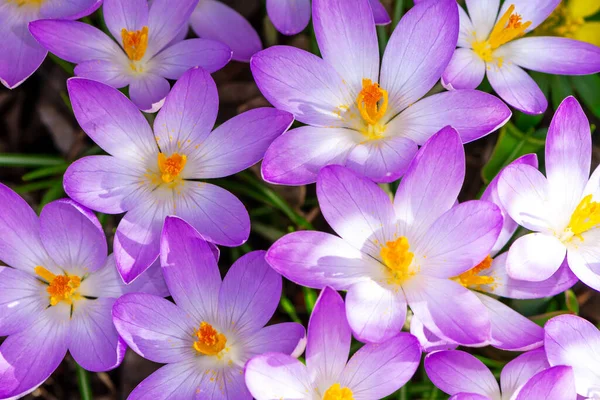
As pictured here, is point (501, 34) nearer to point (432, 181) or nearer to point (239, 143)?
point (432, 181)

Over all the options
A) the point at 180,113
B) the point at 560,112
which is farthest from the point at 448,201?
the point at 180,113

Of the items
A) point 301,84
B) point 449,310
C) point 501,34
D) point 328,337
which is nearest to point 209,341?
point 328,337

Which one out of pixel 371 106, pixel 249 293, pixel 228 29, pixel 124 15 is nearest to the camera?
pixel 249 293

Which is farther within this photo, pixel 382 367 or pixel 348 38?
pixel 348 38

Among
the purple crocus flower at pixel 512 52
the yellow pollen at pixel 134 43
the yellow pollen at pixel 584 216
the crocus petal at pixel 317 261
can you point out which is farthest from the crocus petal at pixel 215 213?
the yellow pollen at pixel 584 216

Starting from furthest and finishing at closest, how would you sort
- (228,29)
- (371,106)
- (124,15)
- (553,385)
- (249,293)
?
(228,29) → (124,15) → (371,106) → (249,293) → (553,385)

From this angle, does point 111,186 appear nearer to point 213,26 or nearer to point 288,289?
point 213,26
